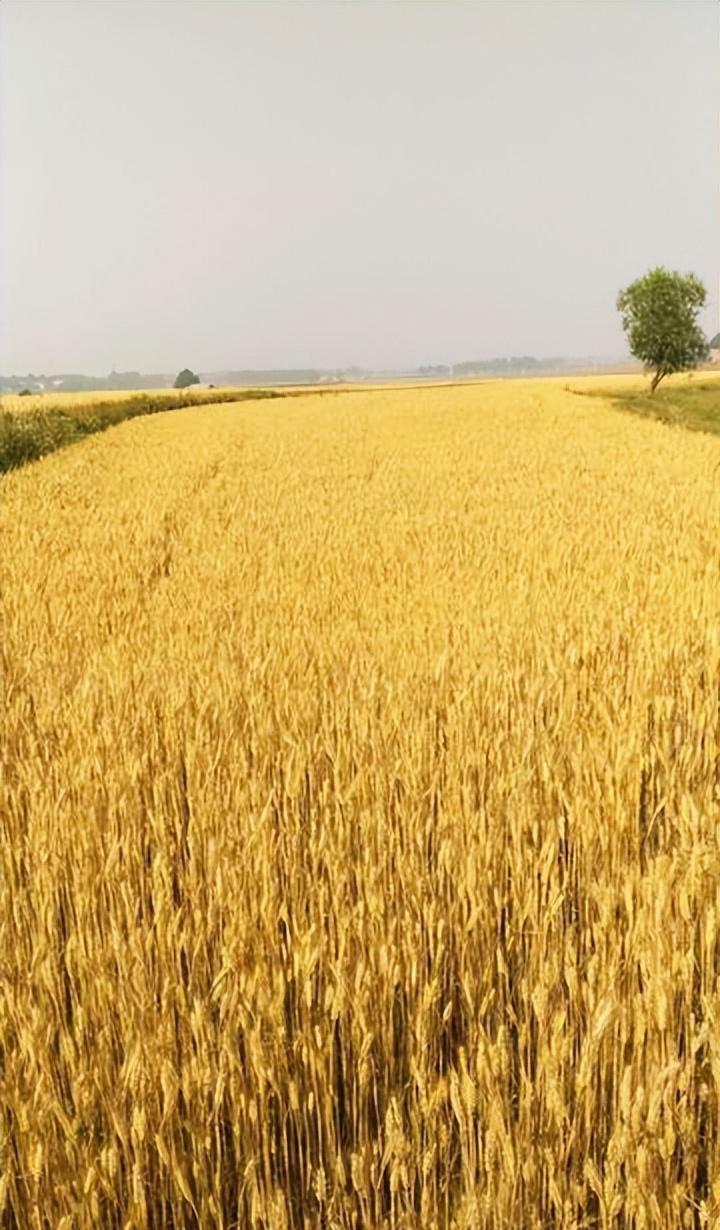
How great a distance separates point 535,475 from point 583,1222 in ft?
34.0

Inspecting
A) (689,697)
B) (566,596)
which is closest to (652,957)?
(689,697)

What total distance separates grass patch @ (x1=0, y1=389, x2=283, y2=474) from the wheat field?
13.9 m

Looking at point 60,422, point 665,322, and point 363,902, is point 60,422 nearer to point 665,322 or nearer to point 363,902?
point 363,902

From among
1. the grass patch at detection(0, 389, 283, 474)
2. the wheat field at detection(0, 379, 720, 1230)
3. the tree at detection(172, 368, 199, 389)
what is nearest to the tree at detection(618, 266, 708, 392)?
the grass patch at detection(0, 389, 283, 474)

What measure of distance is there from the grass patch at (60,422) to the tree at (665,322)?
26.1m

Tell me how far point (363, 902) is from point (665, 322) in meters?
52.5

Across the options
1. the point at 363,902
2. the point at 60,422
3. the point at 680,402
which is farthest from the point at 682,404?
the point at 363,902

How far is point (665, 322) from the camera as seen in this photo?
4925cm

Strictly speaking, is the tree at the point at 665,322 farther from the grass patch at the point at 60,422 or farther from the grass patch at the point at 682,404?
the grass patch at the point at 60,422

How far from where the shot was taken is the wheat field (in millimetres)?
1519

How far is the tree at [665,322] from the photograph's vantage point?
49219 mm

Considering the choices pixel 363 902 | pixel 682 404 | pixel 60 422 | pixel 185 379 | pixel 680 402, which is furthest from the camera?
pixel 185 379

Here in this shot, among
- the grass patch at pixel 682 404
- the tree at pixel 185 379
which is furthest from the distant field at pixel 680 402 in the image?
the tree at pixel 185 379

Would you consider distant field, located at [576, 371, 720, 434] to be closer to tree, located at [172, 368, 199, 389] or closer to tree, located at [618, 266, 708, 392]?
tree, located at [618, 266, 708, 392]
